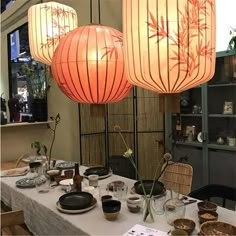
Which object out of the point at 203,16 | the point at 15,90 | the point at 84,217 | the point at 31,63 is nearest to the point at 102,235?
the point at 84,217

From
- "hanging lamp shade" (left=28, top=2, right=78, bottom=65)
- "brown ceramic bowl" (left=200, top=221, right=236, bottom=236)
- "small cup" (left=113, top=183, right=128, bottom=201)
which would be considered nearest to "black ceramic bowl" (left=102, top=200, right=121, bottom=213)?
"small cup" (left=113, top=183, right=128, bottom=201)

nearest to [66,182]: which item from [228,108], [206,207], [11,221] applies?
[11,221]

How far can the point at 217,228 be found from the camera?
1.36m

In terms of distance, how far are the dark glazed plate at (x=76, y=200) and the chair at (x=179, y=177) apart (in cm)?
69

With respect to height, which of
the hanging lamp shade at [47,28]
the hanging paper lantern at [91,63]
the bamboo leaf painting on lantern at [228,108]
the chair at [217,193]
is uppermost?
the hanging lamp shade at [47,28]

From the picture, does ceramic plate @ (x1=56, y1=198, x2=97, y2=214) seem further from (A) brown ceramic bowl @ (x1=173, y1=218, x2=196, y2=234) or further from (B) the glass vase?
(A) brown ceramic bowl @ (x1=173, y1=218, x2=196, y2=234)

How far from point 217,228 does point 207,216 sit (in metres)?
0.13

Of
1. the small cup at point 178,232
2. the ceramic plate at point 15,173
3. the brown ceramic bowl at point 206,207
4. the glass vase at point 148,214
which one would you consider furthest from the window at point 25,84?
the small cup at point 178,232

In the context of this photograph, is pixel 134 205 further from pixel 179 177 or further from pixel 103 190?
pixel 179 177

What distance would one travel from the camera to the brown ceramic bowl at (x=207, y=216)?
4.79 ft

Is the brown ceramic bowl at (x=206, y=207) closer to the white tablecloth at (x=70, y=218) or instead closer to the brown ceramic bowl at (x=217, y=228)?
the white tablecloth at (x=70, y=218)

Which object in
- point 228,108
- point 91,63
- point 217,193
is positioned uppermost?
point 91,63

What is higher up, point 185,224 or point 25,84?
point 25,84

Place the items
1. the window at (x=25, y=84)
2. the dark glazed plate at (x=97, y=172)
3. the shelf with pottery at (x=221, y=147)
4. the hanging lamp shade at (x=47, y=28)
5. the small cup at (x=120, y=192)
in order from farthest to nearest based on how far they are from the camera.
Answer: the window at (x=25, y=84) < the shelf with pottery at (x=221, y=147) < the dark glazed plate at (x=97, y=172) < the hanging lamp shade at (x=47, y=28) < the small cup at (x=120, y=192)
